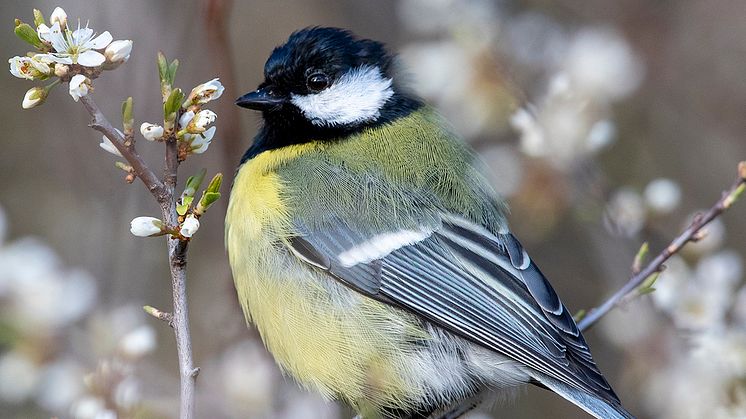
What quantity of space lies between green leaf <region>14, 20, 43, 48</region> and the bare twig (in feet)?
0.44

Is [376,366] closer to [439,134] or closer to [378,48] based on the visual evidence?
[439,134]

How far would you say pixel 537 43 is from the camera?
3.54 meters

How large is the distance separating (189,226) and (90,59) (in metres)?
0.35

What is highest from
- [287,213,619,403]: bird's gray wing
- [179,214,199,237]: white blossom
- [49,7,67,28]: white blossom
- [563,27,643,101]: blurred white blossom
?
[49,7,67,28]: white blossom

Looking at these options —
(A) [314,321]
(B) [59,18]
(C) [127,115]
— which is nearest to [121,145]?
(C) [127,115]

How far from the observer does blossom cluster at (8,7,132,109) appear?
1.60m

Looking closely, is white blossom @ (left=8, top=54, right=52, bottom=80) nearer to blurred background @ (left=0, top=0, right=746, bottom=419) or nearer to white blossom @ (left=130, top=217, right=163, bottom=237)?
white blossom @ (left=130, top=217, right=163, bottom=237)

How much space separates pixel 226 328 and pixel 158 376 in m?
0.24

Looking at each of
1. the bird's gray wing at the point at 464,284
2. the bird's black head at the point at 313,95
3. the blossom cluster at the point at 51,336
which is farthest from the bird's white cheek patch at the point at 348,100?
the blossom cluster at the point at 51,336

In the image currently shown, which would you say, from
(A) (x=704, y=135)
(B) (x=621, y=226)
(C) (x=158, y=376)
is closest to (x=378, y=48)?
(B) (x=621, y=226)

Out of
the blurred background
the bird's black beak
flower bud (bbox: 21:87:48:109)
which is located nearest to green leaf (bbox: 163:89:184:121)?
flower bud (bbox: 21:87:48:109)

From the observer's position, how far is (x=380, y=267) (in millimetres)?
2525

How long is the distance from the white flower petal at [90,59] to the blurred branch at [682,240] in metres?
1.40

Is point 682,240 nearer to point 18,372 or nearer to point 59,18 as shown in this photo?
point 59,18
